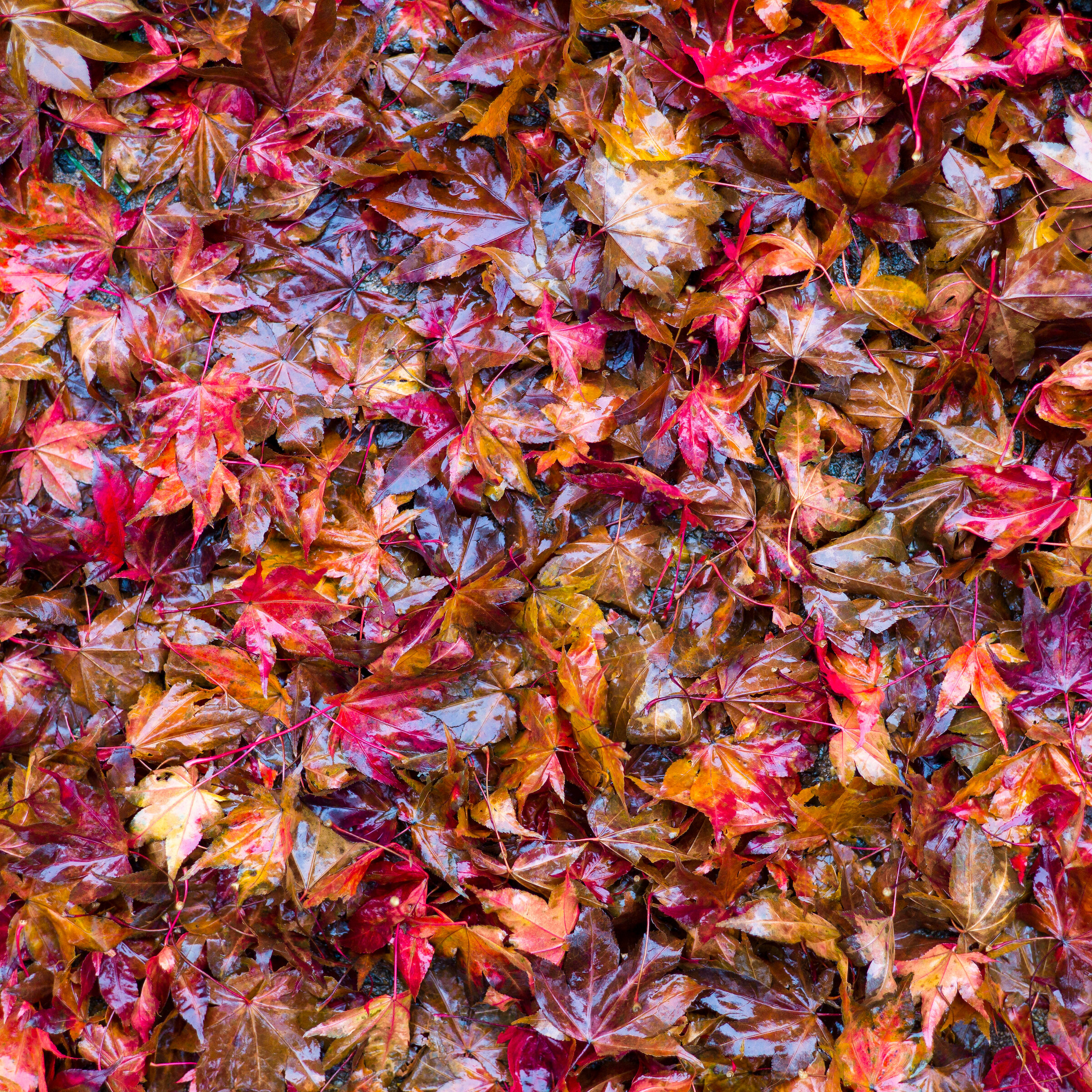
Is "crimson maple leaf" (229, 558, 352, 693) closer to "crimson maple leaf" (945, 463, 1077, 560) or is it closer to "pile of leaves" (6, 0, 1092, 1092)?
"pile of leaves" (6, 0, 1092, 1092)

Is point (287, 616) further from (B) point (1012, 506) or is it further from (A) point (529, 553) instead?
(B) point (1012, 506)

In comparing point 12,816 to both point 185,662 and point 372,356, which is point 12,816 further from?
point 372,356

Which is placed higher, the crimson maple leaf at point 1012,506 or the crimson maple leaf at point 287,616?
the crimson maple leaf at point 1012,506

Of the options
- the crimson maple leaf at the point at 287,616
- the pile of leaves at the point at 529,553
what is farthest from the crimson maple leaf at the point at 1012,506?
the crimson maple leaf at the point at 287,616

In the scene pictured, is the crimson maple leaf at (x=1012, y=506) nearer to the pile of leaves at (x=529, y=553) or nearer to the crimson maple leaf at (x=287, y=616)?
the pile of leaves at (x=529, y=553)

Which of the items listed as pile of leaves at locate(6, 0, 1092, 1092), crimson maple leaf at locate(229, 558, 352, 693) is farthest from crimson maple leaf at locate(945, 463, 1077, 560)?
crimson maple leaf at locate(229, 558, 352, 693)

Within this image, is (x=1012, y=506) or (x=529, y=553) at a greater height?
(x=1012, y=506)

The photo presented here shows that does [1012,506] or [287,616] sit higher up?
[1012,506]

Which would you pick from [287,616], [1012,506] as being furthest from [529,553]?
[1012,506]
